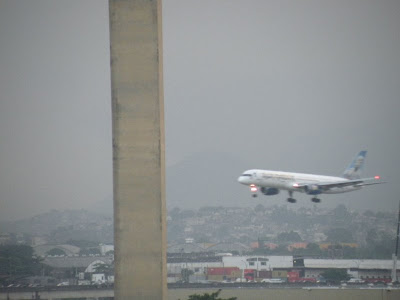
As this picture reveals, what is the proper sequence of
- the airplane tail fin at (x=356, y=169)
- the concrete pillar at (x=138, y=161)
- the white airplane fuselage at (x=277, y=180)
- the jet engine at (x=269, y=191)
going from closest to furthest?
the concrete pillar at (x=138, y=161) < the jet engine at (x=269, y=191) < the white airplane fuselage at (x=277, y=180) < the airplane tail fin at (x=356, y=169)

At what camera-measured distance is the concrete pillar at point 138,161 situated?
3669cm

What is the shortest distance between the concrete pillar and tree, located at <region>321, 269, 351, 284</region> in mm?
40706

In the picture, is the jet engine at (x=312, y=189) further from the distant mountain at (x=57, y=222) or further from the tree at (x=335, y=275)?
the distant mountain at (x=57, y=222)

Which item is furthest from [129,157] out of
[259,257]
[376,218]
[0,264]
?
[376,218]

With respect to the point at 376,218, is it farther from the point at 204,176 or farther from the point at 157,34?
the point at 157,34

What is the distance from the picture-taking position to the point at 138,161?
121 feet

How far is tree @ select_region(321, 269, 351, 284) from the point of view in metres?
76.8

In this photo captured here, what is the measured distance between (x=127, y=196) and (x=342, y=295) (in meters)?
21.2

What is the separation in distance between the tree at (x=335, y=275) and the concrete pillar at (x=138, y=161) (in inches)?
1603

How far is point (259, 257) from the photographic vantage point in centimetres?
Result: 9356

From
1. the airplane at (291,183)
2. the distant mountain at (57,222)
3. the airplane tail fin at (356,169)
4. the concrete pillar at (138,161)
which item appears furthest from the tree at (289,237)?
the concrete pillar at (138,161)

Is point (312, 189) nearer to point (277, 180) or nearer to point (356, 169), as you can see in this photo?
point (277, 180)

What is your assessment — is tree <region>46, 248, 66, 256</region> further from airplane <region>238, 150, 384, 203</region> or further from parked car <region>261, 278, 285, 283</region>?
airplane <region>238, 150, 384, 203</region>

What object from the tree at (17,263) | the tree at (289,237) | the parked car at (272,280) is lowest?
the parked car at (272,280)
